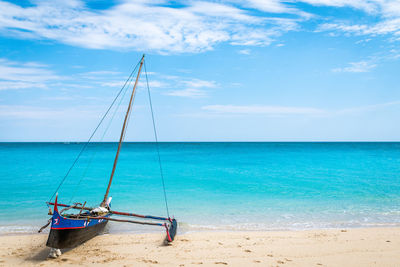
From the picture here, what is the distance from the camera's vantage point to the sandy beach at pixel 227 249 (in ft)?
26.8

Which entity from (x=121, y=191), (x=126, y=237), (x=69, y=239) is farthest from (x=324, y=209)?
(x=121, y=191)

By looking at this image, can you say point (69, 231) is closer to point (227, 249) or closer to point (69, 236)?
point (69, 236)

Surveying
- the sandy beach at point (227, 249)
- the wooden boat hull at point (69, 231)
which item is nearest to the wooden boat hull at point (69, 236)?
the wooden boat hull at point (69, 231)

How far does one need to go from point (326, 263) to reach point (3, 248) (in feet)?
33.1

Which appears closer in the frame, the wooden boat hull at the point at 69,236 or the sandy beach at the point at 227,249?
the sandy beach at the point at 227,249

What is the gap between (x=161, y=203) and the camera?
17.1 metres

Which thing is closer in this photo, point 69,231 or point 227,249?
point 69,231

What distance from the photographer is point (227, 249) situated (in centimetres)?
911

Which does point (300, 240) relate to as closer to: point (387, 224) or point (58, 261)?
point (387, 224)

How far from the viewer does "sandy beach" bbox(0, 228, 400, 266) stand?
26.8 ft

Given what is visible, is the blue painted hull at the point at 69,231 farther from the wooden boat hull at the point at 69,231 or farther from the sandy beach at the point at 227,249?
the sandy beach at the point at 227,249

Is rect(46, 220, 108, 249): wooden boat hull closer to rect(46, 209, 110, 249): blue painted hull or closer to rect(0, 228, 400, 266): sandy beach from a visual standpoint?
rect(46, 209, 110, 249): blue painted hull

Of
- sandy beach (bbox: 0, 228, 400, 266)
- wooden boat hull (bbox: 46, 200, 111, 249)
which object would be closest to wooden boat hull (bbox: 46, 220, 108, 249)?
wooden boat hull (bbox: 46, 200, 111, 249)

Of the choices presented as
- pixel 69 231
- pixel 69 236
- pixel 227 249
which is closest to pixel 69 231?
pixel 69 231
